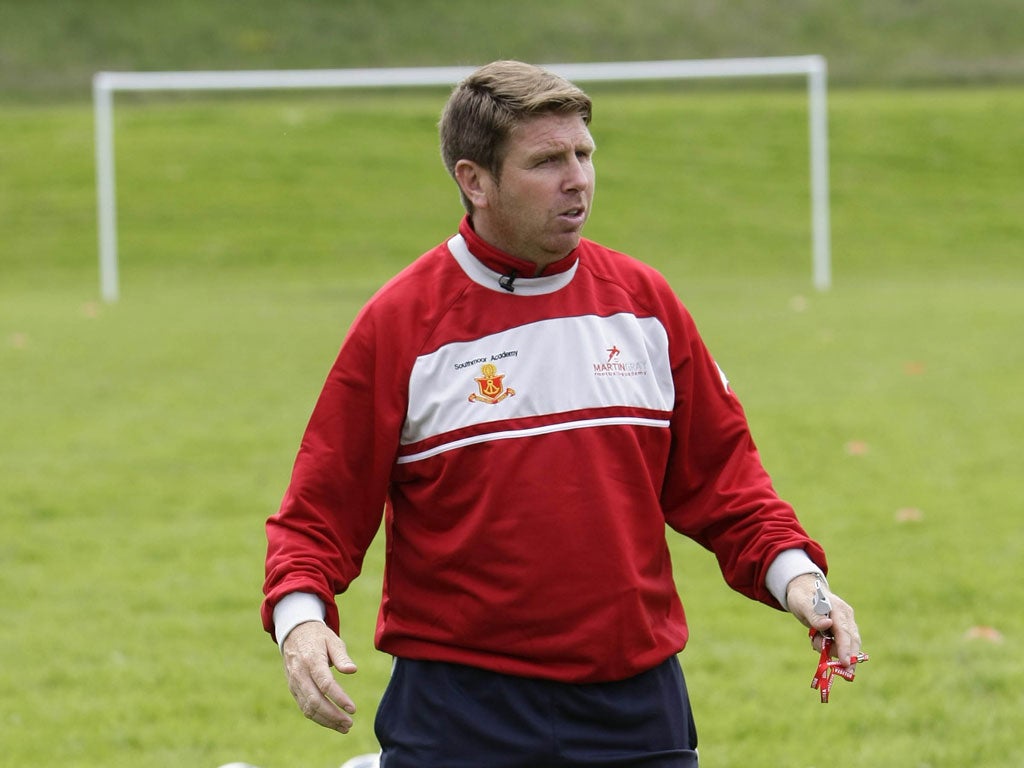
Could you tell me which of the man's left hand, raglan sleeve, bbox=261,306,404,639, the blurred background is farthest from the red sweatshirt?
the blurred background

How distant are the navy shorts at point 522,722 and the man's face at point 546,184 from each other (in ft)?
2.62

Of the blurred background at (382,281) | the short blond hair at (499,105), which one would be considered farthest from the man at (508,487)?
the blurred background at (382,281)

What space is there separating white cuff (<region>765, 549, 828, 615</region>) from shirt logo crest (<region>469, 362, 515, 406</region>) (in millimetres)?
606

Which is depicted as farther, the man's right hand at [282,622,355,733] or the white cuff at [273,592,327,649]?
the white cuff at [273,592,327,649]

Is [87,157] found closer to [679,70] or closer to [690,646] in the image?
[679,70]

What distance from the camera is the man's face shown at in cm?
280

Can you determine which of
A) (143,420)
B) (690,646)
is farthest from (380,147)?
(690,646)

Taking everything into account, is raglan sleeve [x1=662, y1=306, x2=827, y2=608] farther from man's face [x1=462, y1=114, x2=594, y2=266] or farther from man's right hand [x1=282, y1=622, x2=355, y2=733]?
man's right hand [x1=282, y1=622, x2=355, y2=733]

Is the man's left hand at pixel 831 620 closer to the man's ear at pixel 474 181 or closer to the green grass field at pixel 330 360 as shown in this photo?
the man's ear at pixel 474 181

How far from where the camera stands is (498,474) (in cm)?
278

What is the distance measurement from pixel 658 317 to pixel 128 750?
2.83 metres

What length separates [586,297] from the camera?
9.59ft

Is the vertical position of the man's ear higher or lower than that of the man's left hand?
higher

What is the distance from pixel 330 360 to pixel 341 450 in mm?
10710
